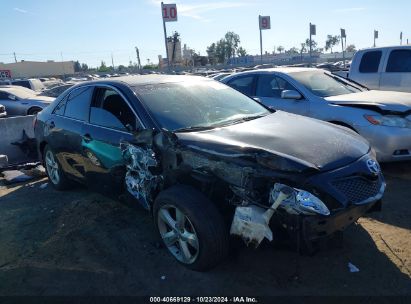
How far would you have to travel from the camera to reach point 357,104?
223 inches

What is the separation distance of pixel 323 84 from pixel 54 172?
15.1 ft

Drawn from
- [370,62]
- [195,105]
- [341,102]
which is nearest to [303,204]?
[195,105]

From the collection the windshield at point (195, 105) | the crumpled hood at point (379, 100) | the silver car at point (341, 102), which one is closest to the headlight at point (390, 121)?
the silver car at point (341, 102)

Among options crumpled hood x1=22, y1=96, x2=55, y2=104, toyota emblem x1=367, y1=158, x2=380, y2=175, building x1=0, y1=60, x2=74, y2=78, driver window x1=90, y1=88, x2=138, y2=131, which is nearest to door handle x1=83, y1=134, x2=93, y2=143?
driver window x1=90, y1=88, x2=138, y2=131

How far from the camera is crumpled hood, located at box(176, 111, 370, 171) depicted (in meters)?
3.07

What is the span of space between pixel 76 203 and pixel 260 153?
3183mm

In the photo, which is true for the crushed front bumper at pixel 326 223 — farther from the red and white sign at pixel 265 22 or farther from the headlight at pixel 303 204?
the red and white sign at pixel 265 22

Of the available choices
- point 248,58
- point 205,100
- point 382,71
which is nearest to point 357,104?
point 205,100

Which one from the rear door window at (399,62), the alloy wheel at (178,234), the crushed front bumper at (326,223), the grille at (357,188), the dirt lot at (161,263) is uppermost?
the rear door window at (399,62)

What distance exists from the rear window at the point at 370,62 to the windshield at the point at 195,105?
492 centimetres

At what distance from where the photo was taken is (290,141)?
333 centimetres

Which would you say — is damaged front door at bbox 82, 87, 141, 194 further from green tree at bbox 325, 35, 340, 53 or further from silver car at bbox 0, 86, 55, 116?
green tree at bbox 325, 35, 340, 53

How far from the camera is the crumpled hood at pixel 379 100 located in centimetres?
541

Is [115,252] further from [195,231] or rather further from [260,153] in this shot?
[260,153]
